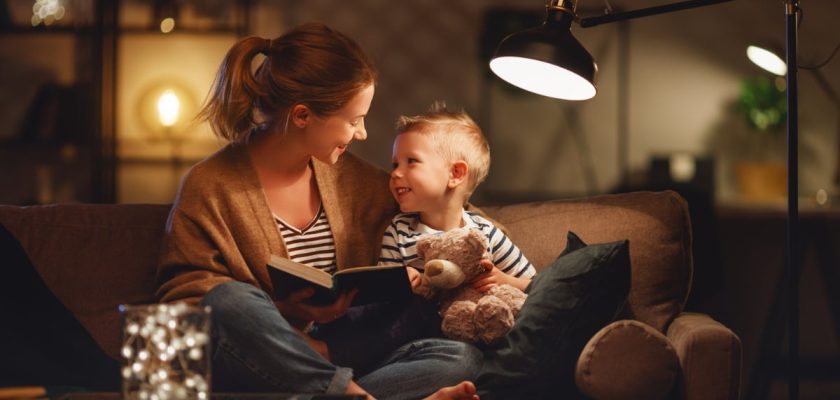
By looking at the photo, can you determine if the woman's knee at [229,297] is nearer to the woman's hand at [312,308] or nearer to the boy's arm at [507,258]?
the woman's hand at [312,308]

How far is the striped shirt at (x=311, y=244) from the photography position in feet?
6.43

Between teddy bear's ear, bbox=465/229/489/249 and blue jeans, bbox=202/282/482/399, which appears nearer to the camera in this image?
blue jeans, bbox=202/282/482/399

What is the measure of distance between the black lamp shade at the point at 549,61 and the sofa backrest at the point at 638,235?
11.3 inches

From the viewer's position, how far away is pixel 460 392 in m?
1.60

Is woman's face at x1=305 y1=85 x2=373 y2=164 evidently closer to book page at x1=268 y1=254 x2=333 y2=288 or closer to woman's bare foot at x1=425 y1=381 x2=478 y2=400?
book page at x1=268 y1=254 x2=333 y2=288

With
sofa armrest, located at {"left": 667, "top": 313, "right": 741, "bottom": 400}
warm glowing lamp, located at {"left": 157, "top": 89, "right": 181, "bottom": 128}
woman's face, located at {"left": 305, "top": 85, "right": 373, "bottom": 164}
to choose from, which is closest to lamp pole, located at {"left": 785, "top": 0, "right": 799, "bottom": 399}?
sofa armrest, located at {"left": 667, "top": 313, "right": 741, "bottom": 400}

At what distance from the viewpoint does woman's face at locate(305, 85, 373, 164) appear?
1.93 metres

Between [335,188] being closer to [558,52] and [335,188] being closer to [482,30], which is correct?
[558,52]

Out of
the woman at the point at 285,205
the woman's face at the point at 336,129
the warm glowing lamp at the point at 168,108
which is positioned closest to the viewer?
the woman at the point at 285,205

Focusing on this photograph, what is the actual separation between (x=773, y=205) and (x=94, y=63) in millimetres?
2914

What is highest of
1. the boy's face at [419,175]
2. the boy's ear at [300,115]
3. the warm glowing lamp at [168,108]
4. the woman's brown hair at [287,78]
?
the warm glowing lamp at [168,108]

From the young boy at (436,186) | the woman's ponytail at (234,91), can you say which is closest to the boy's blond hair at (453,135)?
the young boy at (436,186)

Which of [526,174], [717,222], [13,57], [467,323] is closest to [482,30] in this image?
[526,174]

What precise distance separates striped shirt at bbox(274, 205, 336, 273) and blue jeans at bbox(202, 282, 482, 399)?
0.87 feet
